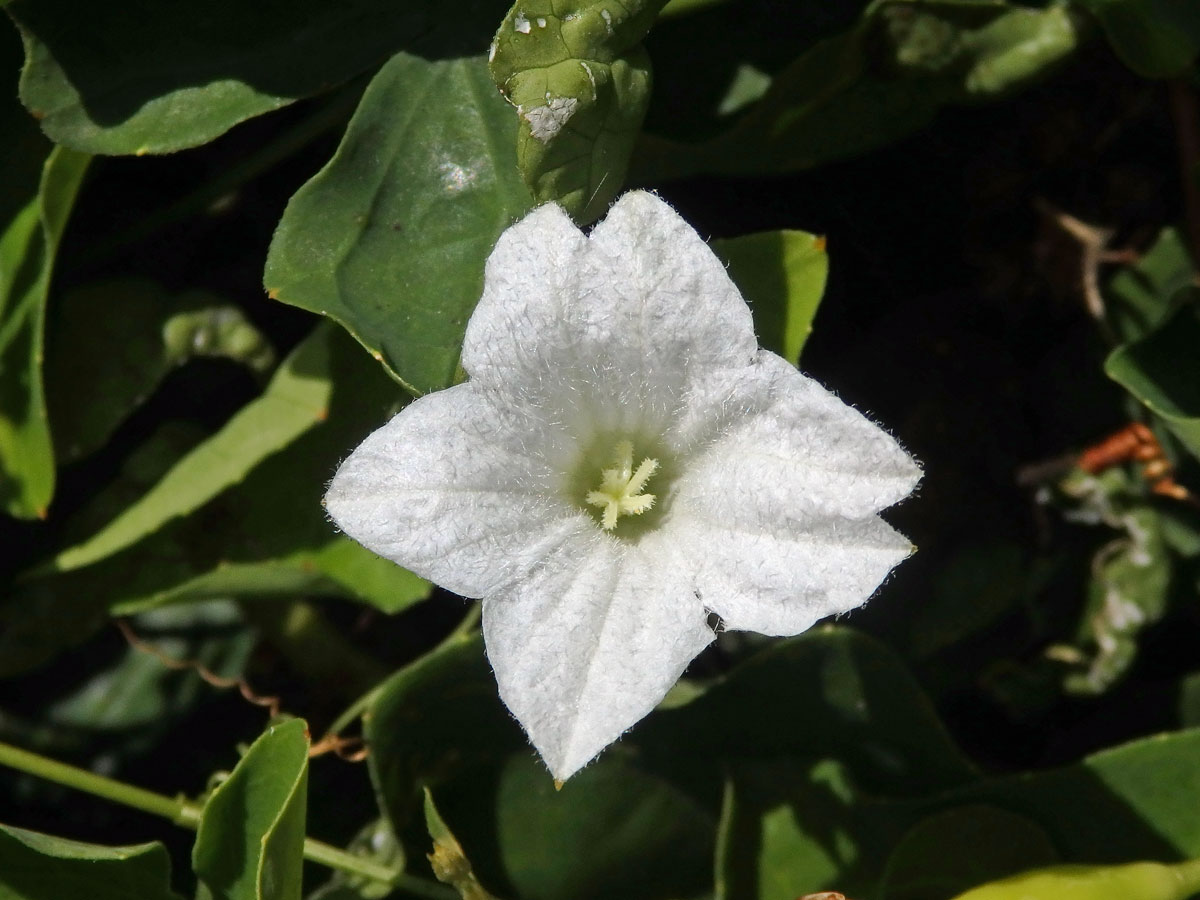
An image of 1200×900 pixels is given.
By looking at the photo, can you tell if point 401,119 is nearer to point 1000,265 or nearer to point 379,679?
point 379,679

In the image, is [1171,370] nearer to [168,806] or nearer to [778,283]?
[778,283]

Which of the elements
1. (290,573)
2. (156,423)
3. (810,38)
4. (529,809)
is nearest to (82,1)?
(156,423)

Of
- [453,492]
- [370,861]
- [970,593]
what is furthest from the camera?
[970,593]

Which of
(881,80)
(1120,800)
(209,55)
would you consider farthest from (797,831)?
(209,55)

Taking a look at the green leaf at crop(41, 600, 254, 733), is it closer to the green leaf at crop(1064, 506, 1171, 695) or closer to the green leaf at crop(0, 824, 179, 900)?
the green leaf at crop(0, 824, 179, 900)

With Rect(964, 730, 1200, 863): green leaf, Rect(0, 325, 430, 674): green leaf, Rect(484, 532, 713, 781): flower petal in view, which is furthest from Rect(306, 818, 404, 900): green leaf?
Rect(964, 730, 1200, 863): green leaf
